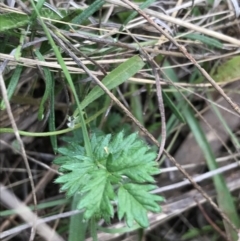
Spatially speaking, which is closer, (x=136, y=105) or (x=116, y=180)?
(x=116, y=180)

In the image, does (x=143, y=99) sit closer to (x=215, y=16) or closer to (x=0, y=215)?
(x=215, y=16)

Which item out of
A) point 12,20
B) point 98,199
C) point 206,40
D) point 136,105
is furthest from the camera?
point 136,105

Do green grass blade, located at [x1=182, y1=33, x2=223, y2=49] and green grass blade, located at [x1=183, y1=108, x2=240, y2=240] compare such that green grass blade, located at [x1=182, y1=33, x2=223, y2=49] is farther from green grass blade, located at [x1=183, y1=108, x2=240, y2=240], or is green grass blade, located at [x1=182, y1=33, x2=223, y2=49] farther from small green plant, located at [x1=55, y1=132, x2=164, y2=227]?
small green plant, located at [x1=55, y1=132, x2=164, y2=227]

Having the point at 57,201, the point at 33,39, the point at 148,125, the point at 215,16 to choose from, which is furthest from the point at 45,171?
the point at 215,16

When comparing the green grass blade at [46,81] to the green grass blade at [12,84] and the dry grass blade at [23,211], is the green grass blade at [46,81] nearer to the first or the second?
the green grass blade at [12,84]

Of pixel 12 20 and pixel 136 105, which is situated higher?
pixel 12 20

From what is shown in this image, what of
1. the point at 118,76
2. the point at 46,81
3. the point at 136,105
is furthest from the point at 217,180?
the point at 46,81

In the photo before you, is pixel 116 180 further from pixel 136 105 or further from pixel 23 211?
pixel 136 105

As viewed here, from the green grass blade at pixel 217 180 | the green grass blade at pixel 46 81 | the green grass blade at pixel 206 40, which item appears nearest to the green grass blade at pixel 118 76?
the green grass blade at pixel 46 81
